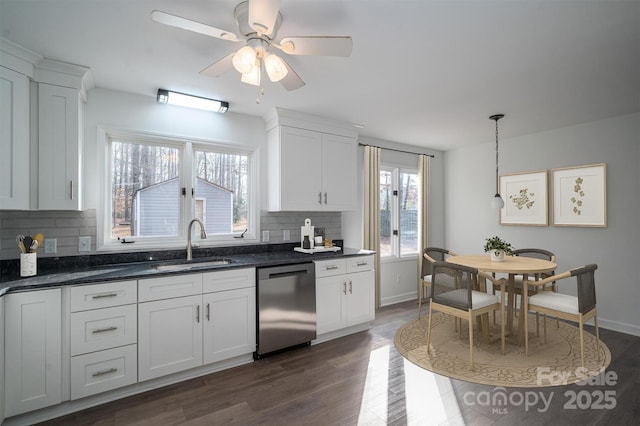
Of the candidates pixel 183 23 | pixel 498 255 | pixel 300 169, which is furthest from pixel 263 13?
pixel 498 255

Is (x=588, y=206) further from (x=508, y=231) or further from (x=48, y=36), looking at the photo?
(x=48, y=36)

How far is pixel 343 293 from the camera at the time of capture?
3.51 metres

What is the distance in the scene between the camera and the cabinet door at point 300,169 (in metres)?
3.47

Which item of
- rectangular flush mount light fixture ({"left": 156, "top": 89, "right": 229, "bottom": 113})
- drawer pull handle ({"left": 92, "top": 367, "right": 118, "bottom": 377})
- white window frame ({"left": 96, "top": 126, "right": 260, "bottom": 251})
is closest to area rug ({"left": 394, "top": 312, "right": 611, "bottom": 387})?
white window frame ({"left": 96, "top": 126, "right": 260, "bottom": 251})

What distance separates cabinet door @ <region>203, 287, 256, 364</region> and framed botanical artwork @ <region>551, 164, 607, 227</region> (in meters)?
Result: 4.03

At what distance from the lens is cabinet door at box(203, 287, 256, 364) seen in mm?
2699

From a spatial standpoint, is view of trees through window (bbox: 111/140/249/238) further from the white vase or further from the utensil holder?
the white vase

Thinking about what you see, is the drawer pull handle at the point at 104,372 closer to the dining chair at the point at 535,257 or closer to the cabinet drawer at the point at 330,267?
the cabinet drawer at the point at 330,267

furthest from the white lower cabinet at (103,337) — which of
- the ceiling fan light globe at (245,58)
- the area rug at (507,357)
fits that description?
the area rug at (507,357)

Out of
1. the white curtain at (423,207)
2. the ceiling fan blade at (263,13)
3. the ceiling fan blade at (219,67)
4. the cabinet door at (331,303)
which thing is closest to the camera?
the ceiling fan blade at (263,13)

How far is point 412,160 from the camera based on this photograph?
17.1ft

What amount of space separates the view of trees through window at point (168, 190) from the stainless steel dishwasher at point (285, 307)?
91 centimetres

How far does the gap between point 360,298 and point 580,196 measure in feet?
10.0

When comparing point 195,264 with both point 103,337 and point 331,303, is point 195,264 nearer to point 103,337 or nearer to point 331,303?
point 103,337
